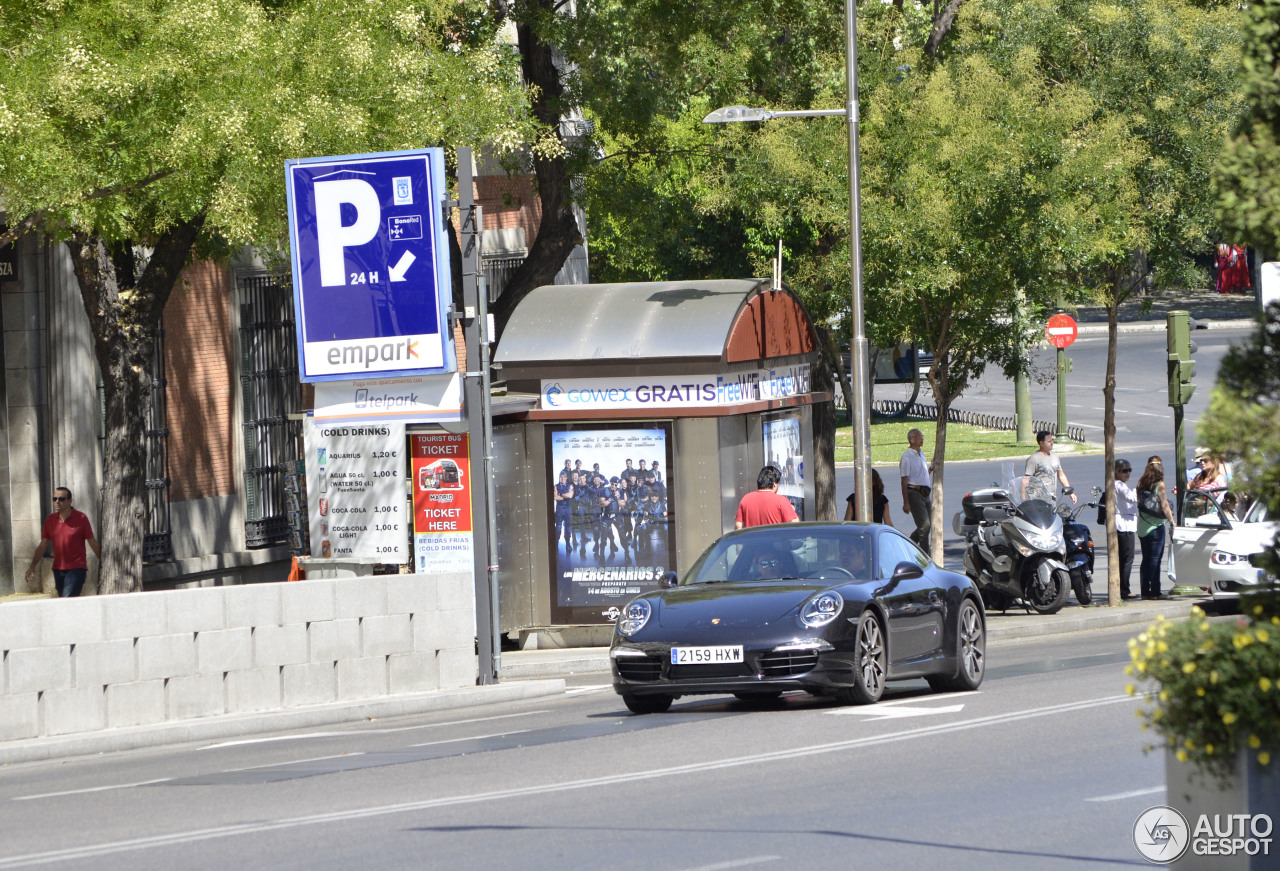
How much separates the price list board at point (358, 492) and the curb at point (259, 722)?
2.01 meters

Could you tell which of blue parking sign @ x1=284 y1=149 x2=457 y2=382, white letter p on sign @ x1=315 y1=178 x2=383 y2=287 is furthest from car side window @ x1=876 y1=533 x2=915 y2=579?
white letter p on sign @ x1=315 y1=178 x2=383 y2=287

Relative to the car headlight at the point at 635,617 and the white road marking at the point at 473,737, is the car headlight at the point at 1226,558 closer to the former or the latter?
the car headlight at the point at 635,617

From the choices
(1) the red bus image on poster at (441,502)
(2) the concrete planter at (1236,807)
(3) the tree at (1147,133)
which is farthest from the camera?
(3) the tree at (1147,133)

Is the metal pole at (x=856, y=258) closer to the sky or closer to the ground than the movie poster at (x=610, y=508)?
closer to the sky

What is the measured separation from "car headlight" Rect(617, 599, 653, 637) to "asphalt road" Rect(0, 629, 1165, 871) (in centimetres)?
66

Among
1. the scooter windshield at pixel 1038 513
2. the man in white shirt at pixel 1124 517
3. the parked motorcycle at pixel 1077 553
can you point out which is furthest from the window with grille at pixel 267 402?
the man in white shirt at pixel 1124 517

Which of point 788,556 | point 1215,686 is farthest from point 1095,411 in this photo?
point 1215,686

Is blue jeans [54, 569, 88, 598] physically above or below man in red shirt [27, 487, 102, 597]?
below

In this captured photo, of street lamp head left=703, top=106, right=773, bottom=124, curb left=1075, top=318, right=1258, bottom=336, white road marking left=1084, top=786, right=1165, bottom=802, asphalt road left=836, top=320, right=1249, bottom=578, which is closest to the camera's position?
white road marking left=1084, top=786, right=1165, bottom=802

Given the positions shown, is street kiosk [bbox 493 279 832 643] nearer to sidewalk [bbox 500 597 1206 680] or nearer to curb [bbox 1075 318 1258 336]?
sidewalk [bbox 500 597 1206 680]

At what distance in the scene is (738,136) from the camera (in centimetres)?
2462

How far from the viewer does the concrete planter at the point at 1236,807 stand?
18.4 ft

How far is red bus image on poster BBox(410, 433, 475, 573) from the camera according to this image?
18672mm

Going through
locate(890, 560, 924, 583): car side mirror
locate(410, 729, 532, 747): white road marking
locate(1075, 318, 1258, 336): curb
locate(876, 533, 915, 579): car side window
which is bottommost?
locate(410, 729, 532, 747): white road marking
